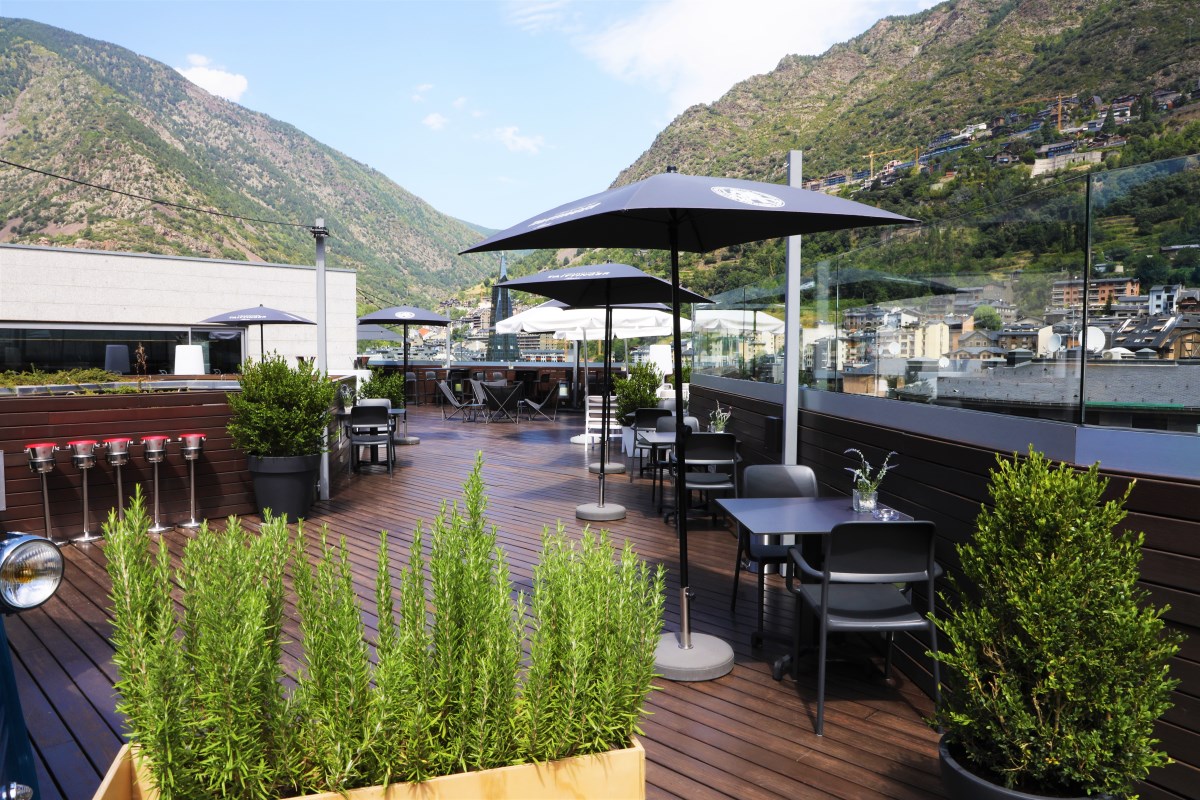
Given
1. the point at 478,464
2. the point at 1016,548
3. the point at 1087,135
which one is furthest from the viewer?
the point at 1087,135

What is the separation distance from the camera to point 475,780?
1.38 metres

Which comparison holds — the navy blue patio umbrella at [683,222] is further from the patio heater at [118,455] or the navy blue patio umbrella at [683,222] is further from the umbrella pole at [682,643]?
the patio heater at [118,455]

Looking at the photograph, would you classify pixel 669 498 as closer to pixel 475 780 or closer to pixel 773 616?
pixel 773 616

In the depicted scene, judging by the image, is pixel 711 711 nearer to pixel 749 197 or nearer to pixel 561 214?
pixel 749 197

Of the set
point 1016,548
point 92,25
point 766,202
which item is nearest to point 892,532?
point 1016,548

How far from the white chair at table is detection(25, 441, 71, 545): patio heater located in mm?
2924

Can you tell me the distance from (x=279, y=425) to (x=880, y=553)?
4486mm

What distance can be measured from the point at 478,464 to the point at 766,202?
1614mm

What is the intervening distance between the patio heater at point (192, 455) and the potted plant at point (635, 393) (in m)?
4.76

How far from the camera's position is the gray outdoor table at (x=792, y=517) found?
2.99 m

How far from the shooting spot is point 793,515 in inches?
128

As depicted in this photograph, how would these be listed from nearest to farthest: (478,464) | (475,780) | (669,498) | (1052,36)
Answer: (475,780) < (478,464) < (669,498) < (1052,36)

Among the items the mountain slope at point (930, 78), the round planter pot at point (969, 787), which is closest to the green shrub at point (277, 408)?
the round planter pot at point (969, 787)

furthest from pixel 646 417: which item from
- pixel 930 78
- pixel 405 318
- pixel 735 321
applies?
pixel 930 78
